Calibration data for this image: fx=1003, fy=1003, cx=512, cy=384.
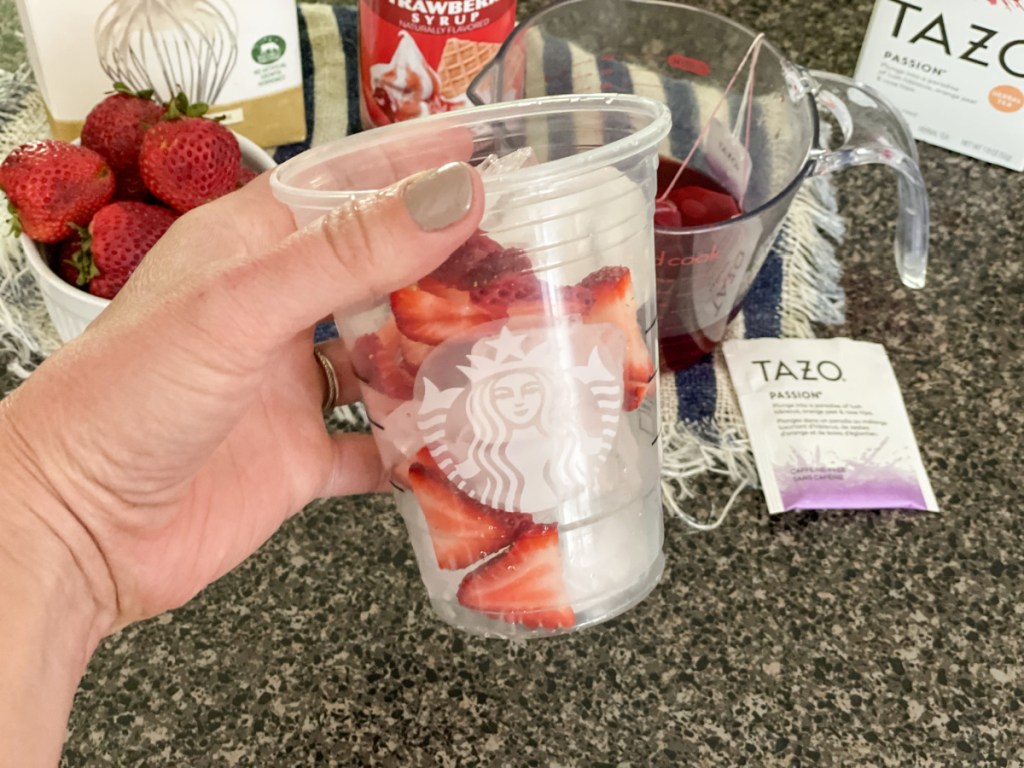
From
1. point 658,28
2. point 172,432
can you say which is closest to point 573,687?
point 172,432

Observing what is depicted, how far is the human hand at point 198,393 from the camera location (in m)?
0.44

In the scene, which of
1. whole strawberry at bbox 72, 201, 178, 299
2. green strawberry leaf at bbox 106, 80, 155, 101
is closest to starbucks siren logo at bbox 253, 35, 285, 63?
green strawberry leaf at bbox 106, 80, 155, 101

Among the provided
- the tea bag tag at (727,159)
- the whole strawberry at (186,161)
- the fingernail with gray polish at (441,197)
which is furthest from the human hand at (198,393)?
the tea bag tag at (727,159)

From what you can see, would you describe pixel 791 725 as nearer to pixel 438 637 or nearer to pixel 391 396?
pixel 438 637

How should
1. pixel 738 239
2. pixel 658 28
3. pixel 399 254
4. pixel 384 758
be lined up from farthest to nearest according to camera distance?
pixel 658 28, pixel 738 239, pixel 384 758, pixel 399 254

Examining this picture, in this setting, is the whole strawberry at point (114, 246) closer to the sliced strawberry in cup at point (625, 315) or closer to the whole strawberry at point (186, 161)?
the whole strawberry at point (186, 161)

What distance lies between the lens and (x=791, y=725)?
0.63 m

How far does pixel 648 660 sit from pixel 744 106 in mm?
469

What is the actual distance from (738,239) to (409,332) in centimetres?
32

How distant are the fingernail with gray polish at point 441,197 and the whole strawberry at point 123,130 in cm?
43

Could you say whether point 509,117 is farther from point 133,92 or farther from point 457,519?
point 133,92

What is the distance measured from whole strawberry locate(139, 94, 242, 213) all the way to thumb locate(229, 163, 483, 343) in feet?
1.00

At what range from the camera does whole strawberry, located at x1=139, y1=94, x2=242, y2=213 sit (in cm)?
73

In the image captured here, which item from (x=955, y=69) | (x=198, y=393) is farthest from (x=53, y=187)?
(x=955, y=69)
